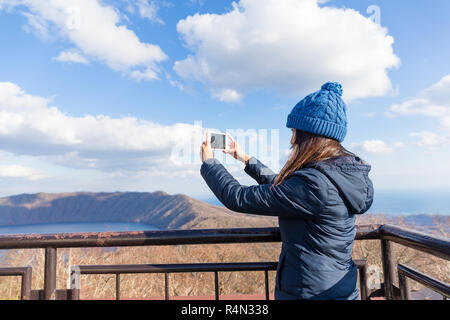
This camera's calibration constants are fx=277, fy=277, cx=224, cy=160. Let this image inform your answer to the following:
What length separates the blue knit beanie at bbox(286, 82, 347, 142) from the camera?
1.21m

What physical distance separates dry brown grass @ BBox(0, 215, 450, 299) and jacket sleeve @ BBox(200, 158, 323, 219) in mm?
4998

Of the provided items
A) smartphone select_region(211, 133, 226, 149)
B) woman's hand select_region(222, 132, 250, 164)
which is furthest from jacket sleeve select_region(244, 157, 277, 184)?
smartphone select_region(211, 133, 226, 149)

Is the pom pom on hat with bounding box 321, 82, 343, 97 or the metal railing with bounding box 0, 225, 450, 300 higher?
the pom pom on hat with bounding box 321, 82, 343, 97

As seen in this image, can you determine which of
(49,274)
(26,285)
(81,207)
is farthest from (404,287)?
(81,207)

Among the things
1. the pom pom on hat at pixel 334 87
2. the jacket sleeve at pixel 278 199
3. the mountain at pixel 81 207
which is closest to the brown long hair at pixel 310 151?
the jacket sleeve at pixel 278 199

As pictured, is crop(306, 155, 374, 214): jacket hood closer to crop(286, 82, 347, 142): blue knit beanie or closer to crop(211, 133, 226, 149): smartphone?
crop(286, 82, 347, 142): blue knit beanie

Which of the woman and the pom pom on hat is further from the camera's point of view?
the pom pom on hat

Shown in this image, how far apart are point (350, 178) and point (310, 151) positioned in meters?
0.21

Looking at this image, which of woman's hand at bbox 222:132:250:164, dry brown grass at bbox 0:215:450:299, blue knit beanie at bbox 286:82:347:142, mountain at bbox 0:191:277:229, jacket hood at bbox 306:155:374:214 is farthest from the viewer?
mountain at bbox 0:191:277:229

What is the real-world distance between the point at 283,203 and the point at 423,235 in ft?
2.45

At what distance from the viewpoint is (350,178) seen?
3.64ft

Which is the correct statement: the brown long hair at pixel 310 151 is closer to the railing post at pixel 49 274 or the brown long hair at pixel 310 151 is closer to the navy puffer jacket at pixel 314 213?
the navy puffer jacket at pixel 314 213
